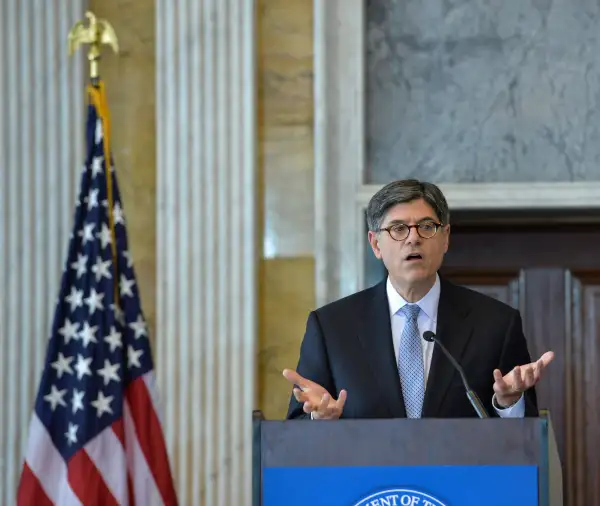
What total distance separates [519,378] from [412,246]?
0.57 meters

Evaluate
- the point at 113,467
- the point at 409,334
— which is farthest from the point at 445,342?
the point at 113,467

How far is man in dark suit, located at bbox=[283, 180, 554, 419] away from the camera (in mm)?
2723

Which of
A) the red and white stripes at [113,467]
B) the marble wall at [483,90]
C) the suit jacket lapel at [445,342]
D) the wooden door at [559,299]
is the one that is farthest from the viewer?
the wooden door at [559,299]

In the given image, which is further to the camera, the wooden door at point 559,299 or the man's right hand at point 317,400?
the wooden door at point 559,299

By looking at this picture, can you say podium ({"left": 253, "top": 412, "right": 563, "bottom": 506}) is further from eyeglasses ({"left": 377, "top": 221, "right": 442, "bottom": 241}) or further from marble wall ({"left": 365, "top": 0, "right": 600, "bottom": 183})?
marble wall ({"left": 365, "top": 0, "right": 600, "bottom": 183})

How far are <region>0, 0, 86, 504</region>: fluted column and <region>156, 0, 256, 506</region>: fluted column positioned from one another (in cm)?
43

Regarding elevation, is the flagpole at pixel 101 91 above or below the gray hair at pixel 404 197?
above

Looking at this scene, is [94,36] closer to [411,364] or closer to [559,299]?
[411,364]

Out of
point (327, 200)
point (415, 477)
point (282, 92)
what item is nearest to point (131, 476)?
point (327, 200)

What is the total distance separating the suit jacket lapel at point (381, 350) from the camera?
8.93ft

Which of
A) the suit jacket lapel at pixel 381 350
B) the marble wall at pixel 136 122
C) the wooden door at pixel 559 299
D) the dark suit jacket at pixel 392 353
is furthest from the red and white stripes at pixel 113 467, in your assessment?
the wooden door at pixel 559 299

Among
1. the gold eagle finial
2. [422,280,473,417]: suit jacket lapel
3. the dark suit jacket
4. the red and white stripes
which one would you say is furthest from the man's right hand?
the gold eagle finial

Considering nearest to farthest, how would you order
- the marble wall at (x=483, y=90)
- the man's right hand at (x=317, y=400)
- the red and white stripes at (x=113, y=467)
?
1. the man's right hand at (x=317, y=400)
2. the red and white stripes at (x=113, y=467)
3. the marble wall at (x=483, y=90)

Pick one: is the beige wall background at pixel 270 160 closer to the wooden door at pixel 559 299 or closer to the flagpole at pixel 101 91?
the flagpole at pixel 101 91
